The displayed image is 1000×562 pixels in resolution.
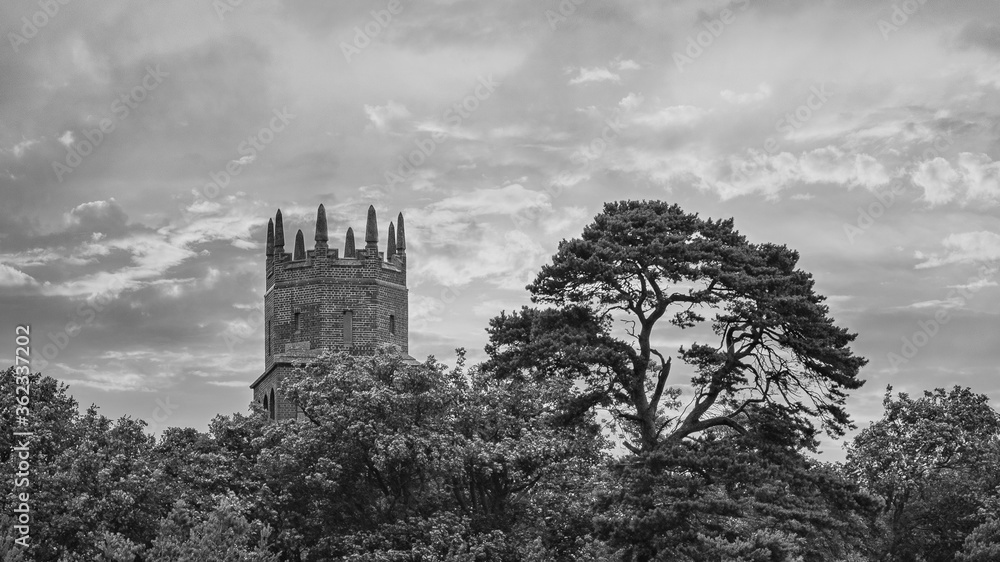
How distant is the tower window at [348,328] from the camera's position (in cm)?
6875

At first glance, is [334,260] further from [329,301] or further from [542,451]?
[542,451]

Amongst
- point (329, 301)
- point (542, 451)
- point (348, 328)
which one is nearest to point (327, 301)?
point (329, 301)

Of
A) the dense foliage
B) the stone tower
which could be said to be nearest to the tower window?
the stone tower

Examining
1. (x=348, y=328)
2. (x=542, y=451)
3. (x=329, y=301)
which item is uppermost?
(x=329, y=301)

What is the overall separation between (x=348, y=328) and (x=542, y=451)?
36.2m

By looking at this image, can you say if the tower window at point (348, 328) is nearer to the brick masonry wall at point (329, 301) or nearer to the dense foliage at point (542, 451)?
the brick masonry wall at point (329, 301)

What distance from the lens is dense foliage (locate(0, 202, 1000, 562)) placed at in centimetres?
3155

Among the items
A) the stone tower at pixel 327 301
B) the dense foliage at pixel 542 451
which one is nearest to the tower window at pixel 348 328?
the stone tower at pixel 327 301

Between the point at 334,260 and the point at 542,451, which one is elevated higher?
the point at 334,260

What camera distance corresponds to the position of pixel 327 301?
69.5 meters

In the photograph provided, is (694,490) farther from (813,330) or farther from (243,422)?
(243,422)

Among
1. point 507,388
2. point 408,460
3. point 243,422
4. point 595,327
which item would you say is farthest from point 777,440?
point 243,422

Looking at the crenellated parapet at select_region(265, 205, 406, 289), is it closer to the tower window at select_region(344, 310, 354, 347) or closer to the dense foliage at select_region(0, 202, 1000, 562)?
the tower window at select_region(344, 310, 354, 347)

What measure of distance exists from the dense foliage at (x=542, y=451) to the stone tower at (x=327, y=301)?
28.9 m
